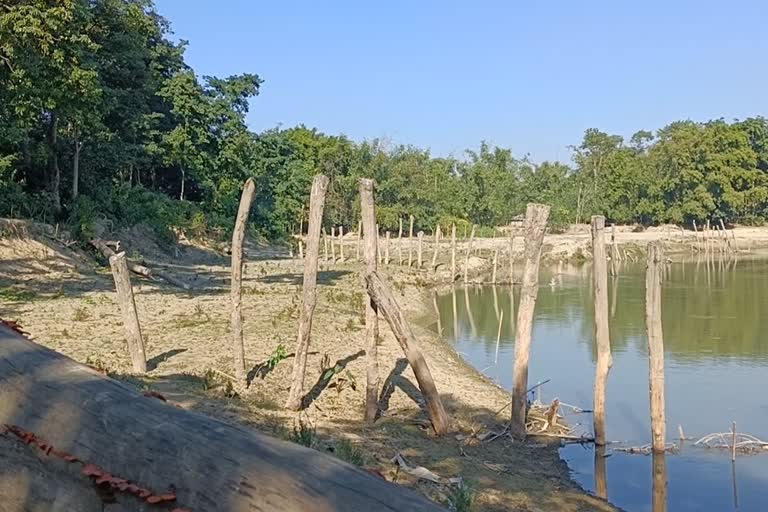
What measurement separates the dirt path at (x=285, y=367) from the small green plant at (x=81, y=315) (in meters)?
0.04

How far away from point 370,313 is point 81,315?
6638mm

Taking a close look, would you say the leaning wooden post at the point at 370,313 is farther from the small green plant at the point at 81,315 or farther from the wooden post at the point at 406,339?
the small green plant at the point at 81,315

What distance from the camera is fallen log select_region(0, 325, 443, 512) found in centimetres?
225

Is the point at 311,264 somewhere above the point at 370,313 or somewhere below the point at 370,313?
above

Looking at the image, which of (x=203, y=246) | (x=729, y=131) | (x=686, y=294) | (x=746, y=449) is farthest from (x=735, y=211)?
(x=746, y=449)

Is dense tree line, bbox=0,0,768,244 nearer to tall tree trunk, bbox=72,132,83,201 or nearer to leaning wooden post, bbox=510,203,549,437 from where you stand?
tall tree trunk, bbox=72,132,83,201

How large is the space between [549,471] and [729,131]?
53.2 m

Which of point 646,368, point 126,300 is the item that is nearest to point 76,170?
point 126,300

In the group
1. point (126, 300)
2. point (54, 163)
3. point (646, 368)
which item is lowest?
point (646, 368)

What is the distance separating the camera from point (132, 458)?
2705mm

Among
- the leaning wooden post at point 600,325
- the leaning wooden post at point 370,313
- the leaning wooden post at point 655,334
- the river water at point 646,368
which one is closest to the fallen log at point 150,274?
the river water at point 646,368

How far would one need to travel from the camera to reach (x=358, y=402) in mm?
10898

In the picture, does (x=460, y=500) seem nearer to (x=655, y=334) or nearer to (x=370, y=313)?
(x=370, y=313)

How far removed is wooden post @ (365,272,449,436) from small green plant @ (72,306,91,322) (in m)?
6.66
